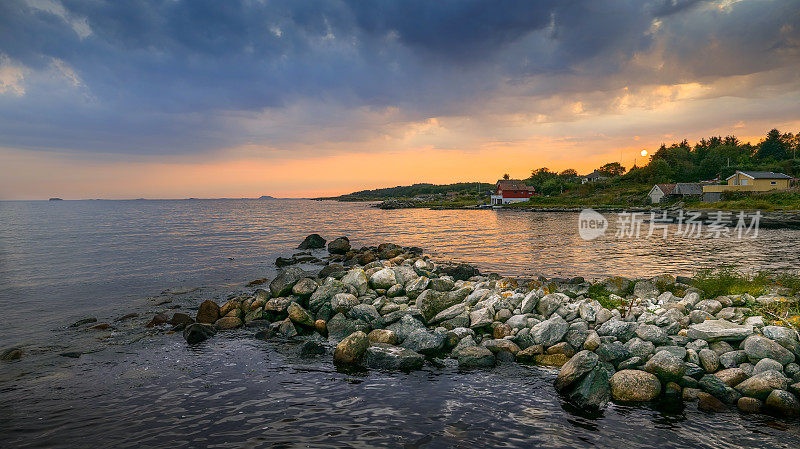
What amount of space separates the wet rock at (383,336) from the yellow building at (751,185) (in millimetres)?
105824

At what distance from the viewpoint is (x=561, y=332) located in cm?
1147

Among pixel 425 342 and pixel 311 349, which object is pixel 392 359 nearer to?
pixel 425 342

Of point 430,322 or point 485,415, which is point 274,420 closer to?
point 485,415

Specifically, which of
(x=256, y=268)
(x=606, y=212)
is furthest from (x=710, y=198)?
(x=256, y=268)

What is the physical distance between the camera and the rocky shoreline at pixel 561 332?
8.82 meters

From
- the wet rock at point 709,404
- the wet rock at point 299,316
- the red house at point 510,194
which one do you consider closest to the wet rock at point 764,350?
the wet rock at point 709,404

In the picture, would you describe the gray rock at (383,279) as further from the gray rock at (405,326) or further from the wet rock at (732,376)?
the wet rock at (732,376)

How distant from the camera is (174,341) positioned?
1328 centimetres

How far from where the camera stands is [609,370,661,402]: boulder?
Result: 8695mm

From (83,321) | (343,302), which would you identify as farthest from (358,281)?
(83,321)

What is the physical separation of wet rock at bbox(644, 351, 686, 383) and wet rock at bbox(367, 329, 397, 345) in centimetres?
679

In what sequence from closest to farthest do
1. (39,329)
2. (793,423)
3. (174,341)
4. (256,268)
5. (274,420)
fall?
(793,423), (274,420), (174,341), (39,329), (256,268)

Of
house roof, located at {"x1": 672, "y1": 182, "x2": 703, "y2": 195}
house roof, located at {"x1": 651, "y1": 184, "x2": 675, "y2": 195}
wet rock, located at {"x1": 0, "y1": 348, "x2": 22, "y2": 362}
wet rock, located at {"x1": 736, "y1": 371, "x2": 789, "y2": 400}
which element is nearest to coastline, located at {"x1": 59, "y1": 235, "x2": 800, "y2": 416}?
wet rock, located at {"x1": 736, "y1": 371, "x2": 789, "y2": 400}

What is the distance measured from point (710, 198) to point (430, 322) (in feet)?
343
